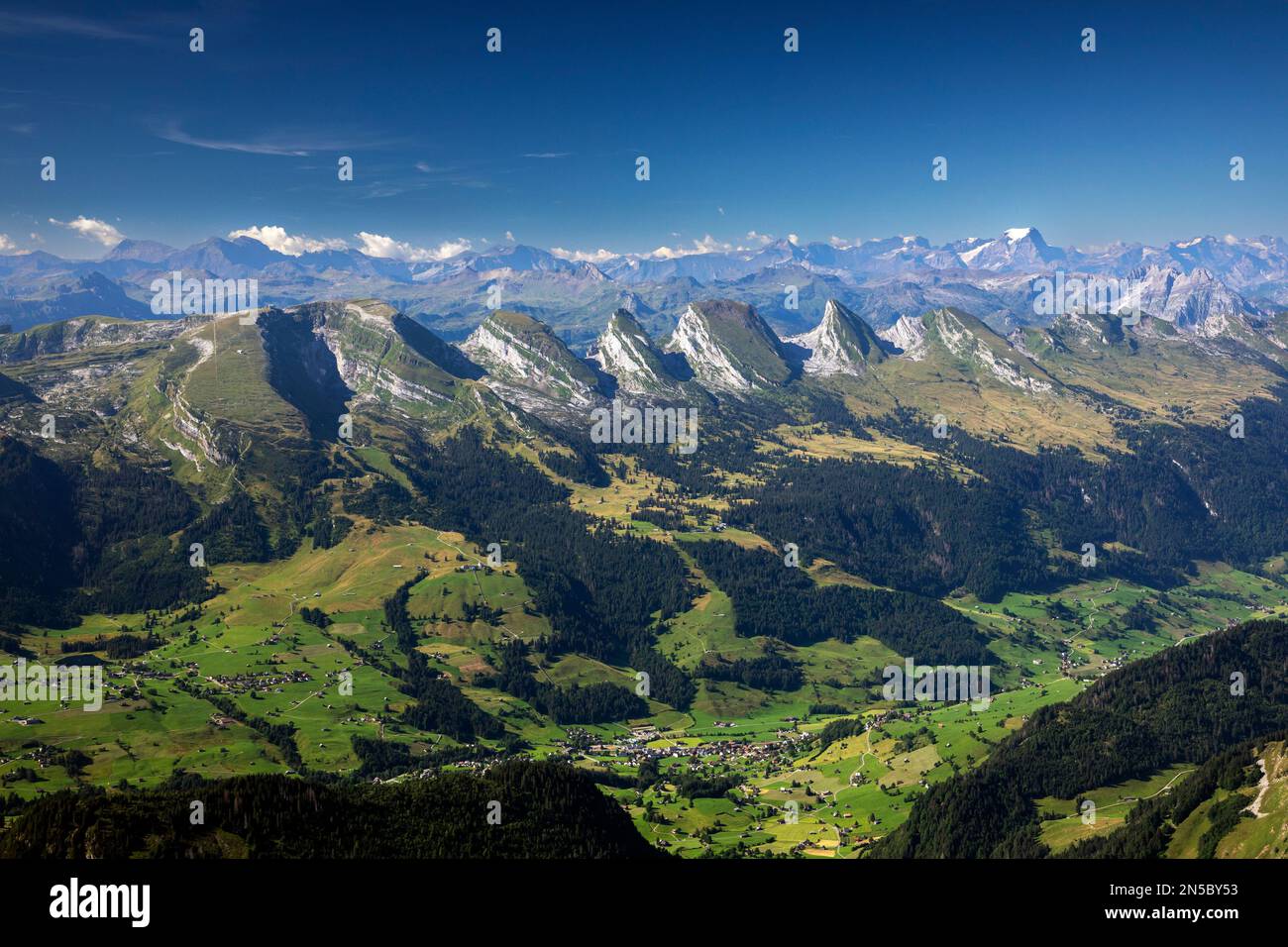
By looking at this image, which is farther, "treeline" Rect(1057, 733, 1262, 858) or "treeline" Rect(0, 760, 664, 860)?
"treeline" Rect(1057, 733, 1262, 858)

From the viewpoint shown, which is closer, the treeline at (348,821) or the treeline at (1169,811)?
the treeline at (348,821)

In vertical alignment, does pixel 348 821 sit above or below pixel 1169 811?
above

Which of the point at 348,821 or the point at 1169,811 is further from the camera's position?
the point at 1169,811

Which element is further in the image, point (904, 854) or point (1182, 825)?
point (904, 854)
